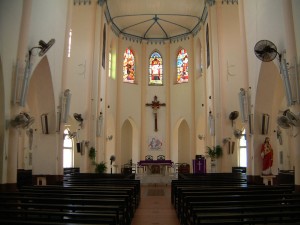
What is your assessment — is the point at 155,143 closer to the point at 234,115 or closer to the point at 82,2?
the point at 234,115

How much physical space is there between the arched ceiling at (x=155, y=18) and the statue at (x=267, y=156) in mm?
12097

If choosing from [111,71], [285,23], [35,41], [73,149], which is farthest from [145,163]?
[285,23]

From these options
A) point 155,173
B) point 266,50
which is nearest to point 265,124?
point 266,50

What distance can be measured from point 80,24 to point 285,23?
13245 millimetres

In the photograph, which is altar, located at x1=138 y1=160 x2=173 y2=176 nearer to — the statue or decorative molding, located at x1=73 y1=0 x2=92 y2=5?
the statue

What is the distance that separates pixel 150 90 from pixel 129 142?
441 cm

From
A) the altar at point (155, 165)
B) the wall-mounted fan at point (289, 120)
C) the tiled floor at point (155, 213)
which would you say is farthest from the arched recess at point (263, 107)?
the altar at point (155, 165)

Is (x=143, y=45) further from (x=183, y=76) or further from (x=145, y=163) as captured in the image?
(x=145, y=163)

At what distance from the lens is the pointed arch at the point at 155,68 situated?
2714cm

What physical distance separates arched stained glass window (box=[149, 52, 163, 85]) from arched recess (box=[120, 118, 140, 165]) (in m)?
3.73

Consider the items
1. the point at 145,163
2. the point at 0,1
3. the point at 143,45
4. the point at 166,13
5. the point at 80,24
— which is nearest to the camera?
the point at 0,1

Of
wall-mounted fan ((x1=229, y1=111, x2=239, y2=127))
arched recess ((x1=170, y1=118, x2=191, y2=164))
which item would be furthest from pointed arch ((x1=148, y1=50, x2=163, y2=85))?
wall-mounted fan ((x1=229, y1=111, x2=239, y2=127))

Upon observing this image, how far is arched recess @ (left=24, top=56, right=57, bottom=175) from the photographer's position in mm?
12578

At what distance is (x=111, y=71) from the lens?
81.0 ft
